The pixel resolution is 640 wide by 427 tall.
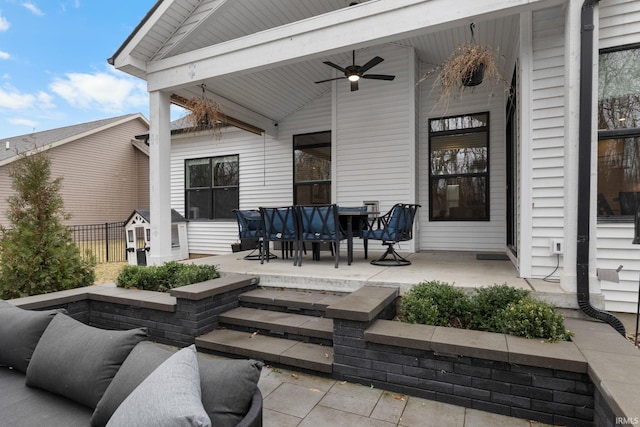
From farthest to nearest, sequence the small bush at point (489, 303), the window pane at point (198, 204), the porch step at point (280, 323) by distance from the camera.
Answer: the window pane at point (198, 204) → the porch step at point (280, 323) → the small bush at point (489, 303)

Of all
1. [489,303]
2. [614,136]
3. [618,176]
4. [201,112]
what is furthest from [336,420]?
[201,112]

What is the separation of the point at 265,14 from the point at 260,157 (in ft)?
11.8

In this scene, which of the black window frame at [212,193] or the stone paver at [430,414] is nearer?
the stone paver at [430,414]

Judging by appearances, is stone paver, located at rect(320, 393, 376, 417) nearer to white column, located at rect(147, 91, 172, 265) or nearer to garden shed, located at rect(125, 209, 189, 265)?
white column, located at rect(147, 91, 172, 265)

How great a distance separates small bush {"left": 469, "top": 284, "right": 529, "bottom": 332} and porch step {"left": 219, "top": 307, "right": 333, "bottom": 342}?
1205mm

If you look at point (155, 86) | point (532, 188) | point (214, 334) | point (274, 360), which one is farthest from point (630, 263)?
point (155, 86)

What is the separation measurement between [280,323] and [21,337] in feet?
6.03


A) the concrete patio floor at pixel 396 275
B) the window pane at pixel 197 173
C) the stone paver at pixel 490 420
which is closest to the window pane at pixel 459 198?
the concrete patio floor at pixel 396 275

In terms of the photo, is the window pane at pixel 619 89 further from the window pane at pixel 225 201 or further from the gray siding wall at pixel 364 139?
the window pane at pixel 225 201

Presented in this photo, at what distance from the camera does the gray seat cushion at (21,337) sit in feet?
6.51

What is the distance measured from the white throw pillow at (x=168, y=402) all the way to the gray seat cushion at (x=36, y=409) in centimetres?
63

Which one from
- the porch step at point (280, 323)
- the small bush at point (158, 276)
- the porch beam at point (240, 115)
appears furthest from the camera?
the porch beam at point (240, 115)

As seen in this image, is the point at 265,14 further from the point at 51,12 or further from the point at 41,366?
the point at 51,12

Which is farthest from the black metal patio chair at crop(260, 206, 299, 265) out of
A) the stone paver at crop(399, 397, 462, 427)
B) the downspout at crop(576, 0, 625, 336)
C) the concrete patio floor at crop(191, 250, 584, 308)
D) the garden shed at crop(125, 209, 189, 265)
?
the garden shed at crop(125, 209, 189, 265)
